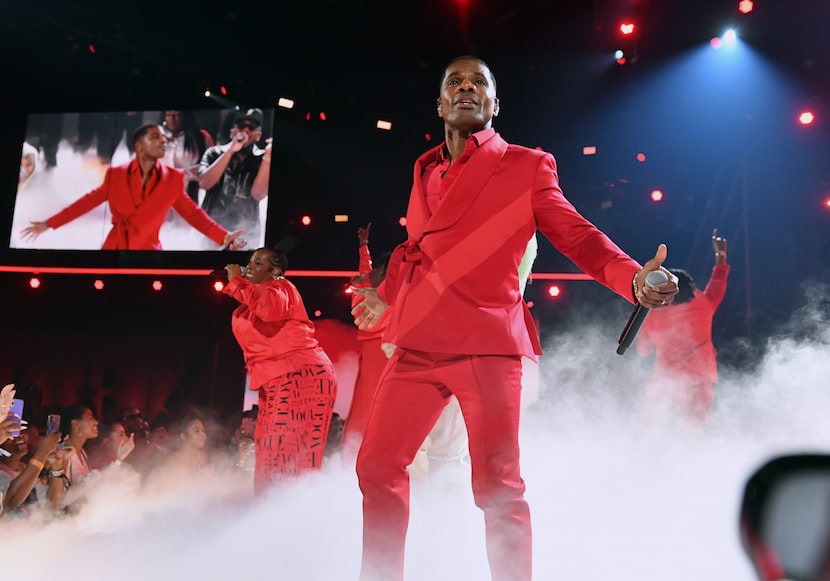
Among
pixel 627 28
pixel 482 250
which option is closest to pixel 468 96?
pixel 482 250

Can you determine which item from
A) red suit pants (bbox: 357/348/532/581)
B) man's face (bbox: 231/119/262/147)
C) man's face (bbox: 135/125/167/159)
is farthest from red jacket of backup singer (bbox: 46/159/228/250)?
red suit pants (bbox: 357/348/532/581)

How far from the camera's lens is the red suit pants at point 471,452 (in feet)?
6.99

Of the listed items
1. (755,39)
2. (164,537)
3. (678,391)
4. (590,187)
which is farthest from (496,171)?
(755,39)

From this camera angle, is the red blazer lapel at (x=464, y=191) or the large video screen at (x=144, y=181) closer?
the red blazer lapel at (x=464, y=191)

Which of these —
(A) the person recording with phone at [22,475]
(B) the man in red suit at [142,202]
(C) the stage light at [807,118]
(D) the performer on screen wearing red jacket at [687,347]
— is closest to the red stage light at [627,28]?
(C) the stage light at [807,118]

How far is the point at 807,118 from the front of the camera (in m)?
6.06

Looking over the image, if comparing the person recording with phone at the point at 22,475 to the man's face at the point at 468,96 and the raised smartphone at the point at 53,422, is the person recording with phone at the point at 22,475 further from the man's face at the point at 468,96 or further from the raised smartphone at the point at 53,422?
the man's face at the point at 468,96

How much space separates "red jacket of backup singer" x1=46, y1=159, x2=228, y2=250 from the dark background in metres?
0.31

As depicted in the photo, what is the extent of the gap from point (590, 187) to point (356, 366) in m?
2.80

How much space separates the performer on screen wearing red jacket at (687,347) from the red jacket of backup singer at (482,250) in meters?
3.25

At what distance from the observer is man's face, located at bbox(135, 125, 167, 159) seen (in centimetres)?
771

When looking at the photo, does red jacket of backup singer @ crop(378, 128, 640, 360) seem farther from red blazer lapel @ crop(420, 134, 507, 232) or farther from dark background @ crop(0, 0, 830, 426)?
dark background @ crop(0, 0, 830, 426)

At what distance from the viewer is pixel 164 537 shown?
157 inches

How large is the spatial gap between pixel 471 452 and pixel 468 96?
47.6 inches
